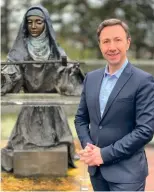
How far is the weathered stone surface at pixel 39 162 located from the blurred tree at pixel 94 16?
11.6 metres

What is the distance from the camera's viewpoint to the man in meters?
1.91

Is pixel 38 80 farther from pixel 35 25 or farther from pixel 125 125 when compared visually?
pixel 125 125

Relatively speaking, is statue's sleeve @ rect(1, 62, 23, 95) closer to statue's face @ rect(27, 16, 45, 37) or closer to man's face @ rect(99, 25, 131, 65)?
statue's face @ rect(27, 16, 45, 37)

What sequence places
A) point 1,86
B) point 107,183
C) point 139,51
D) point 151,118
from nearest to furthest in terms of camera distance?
point 151,118 < point 107,183 < point 1,86 < point 139,51

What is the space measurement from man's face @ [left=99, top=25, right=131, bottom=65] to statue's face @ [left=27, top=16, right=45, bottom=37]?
234 centimetres

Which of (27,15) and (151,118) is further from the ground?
(27,15)

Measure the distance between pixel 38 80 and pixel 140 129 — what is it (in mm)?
2563

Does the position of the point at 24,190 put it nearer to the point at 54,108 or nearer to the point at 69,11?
the point at 54,108

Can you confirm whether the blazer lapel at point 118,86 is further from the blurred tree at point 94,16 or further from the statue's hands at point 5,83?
the blurred tree at point 94,16

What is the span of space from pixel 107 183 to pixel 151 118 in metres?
0.43

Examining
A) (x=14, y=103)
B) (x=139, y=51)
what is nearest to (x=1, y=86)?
(x=14, y=103)

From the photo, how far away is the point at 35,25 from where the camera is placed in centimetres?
420

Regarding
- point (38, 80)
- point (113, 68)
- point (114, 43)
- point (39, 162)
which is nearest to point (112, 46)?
point (114, 43)

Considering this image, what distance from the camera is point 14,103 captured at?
3779 millimetres
